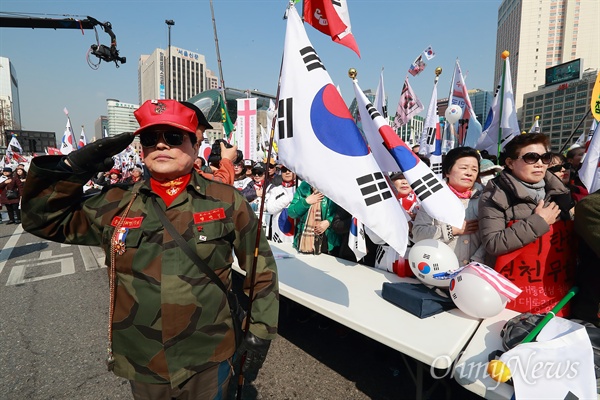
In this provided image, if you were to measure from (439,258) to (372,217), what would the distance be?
3.30 ft

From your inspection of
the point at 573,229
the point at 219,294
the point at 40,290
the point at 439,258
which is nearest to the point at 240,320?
the point at 219,294

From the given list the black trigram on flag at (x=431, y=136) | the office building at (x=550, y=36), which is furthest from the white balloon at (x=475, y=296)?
the office building at (x=550, y=36)

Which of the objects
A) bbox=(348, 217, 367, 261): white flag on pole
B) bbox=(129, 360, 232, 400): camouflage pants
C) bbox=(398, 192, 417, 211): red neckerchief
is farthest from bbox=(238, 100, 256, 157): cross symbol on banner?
bbox=(129, 360, 232, 400): camouflage pants

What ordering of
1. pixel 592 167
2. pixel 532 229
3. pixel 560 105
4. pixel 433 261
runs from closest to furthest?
pixel 532 229, pixel 433 261, pixel 592 167, pixel 560 105

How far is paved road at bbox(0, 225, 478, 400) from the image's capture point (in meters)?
2.74

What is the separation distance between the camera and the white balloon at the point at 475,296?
209 cm

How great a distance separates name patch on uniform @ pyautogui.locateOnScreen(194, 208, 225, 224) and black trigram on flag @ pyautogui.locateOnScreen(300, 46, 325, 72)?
102cm

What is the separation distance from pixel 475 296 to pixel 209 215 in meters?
1.75

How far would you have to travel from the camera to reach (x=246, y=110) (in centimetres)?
748

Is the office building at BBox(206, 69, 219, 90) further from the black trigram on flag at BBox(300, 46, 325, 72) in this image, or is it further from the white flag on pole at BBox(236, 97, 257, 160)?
the black trigram on flag at BBox(300, 46, 325, 72)

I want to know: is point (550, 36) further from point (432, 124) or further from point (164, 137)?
point (164, 137)

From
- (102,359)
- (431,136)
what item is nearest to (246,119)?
(431,136)

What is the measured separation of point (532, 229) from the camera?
213cm

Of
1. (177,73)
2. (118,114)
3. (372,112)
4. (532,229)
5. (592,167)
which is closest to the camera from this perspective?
(532,229)
